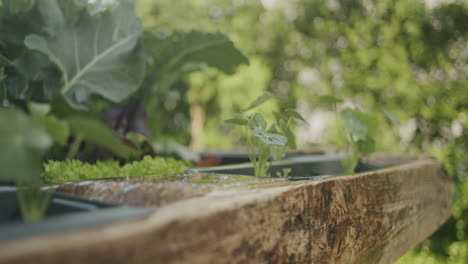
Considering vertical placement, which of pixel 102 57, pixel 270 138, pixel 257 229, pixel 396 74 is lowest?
pixel 257 229

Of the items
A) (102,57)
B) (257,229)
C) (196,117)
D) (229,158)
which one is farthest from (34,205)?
(196,117)

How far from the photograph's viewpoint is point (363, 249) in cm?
96

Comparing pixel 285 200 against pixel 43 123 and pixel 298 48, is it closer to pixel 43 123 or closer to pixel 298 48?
pixel 43 123

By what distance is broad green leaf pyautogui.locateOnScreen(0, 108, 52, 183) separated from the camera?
0.40 meters

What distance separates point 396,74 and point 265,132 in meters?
3.74

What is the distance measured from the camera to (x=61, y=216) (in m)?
0.43

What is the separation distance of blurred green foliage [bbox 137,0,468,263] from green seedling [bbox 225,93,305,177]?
46.8 inches

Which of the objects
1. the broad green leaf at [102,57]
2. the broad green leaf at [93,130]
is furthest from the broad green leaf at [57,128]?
the broad green leaf at [102,57]

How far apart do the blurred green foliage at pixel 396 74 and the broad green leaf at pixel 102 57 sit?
1.01 meters

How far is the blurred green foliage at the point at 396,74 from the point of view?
3363 millimetres

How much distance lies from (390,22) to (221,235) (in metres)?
4.49

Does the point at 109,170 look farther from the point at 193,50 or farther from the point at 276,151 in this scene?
the point at 193,50

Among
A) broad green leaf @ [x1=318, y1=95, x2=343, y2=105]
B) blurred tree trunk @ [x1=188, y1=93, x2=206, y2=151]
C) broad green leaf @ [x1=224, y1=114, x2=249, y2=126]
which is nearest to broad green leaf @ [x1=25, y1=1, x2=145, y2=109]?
broad green leaf @ [x1=224, y1=114, x2=249, y2=126]

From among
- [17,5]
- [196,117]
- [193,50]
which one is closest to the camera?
[17,5]
